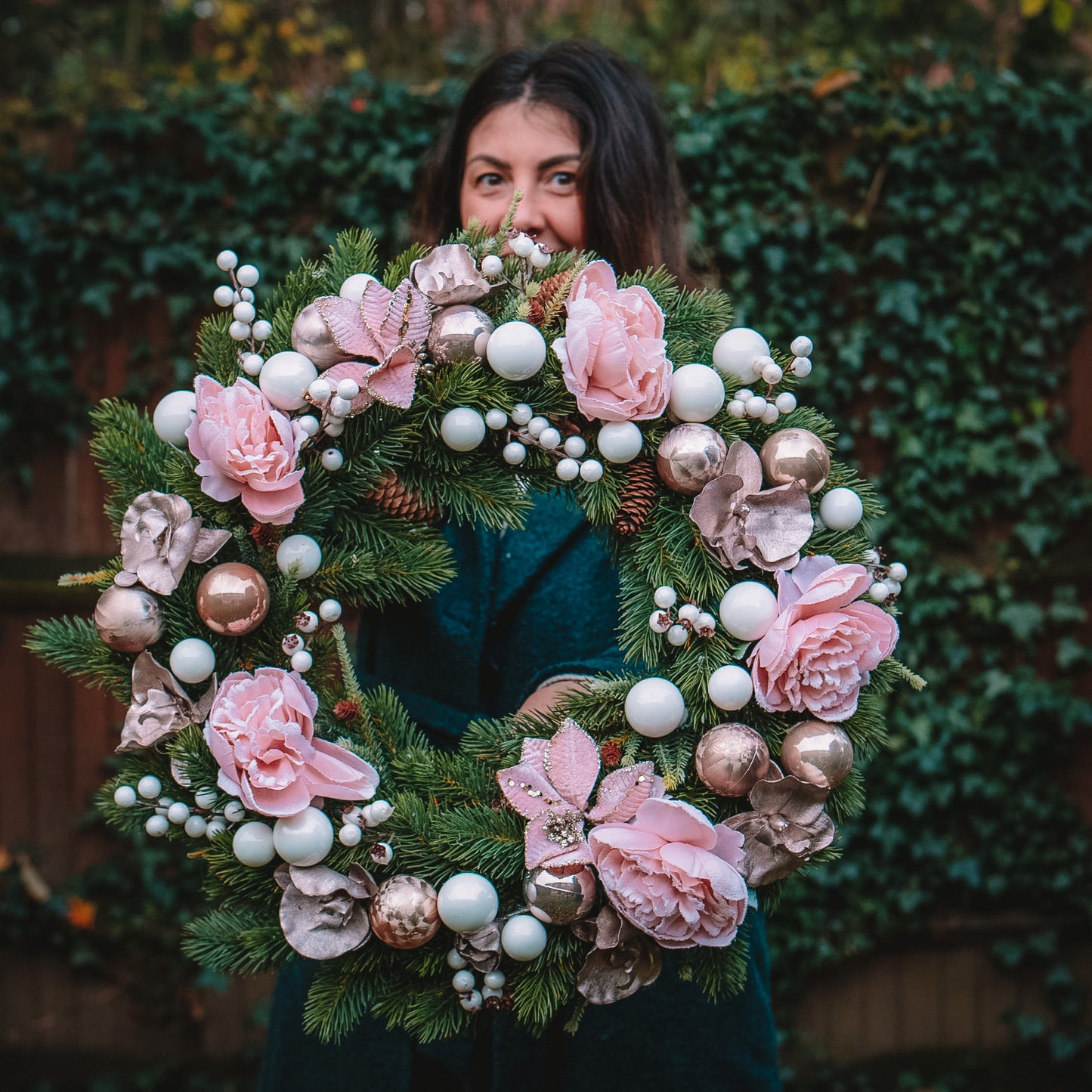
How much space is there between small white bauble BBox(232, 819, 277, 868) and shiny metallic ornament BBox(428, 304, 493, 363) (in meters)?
0.54

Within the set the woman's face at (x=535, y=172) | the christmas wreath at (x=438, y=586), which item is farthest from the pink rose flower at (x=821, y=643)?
the woman's face at (x=535, y=172)

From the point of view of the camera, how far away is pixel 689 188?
2326 millimetres

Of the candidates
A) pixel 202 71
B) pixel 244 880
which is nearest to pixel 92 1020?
pixel 244 880

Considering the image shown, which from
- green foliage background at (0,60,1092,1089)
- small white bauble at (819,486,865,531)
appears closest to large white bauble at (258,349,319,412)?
small white bauble at (819,486,865,531)

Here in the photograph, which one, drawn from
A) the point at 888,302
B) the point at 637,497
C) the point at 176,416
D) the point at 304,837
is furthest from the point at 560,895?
the point at 888,302

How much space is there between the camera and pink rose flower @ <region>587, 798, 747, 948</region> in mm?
879

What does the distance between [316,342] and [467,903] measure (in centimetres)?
61

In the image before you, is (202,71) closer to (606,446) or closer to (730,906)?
(606,446)

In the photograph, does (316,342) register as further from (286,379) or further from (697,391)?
(697,391)

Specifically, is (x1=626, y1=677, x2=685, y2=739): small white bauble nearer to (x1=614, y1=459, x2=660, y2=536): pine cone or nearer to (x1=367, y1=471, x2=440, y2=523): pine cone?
(x1=614, y1=459, x2=660, y2=536): pine cone

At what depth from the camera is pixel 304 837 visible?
0.93 meters

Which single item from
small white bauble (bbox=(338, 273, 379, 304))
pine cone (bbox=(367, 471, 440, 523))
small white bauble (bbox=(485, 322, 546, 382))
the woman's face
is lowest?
pine cone (bbox=(367, 471, 440, 523))

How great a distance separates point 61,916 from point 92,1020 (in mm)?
329

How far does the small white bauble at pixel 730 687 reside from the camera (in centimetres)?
95
